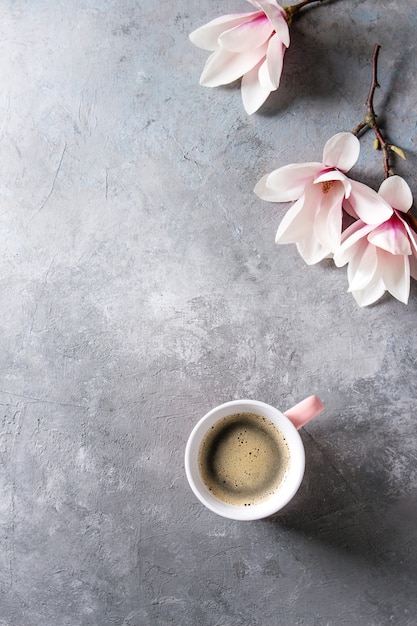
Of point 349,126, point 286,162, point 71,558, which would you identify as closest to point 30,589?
point 71,558

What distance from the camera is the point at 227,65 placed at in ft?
3.84

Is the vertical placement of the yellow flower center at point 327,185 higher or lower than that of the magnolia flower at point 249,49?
lower

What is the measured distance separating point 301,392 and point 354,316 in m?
0.16

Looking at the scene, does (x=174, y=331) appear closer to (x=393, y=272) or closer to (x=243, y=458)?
(x=243, y=458)

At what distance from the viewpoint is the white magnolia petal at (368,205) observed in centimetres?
107

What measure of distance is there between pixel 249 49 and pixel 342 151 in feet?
0.76

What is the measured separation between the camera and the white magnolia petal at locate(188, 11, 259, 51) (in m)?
1.12

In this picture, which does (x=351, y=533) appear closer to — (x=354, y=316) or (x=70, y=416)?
(x=354, y=316)

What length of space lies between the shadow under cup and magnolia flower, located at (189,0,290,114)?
503mm

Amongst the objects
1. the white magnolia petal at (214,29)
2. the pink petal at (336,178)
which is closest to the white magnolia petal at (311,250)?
the pink petal at (336,178)

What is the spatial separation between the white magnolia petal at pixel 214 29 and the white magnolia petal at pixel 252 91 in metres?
0.08

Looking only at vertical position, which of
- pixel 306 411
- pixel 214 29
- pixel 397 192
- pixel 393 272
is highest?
pixel 214 29

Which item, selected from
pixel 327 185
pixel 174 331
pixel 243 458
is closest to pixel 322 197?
pixel 327 185

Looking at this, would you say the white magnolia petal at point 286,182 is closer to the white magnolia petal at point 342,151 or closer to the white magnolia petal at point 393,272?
the white magnolia petal at point 342,151
